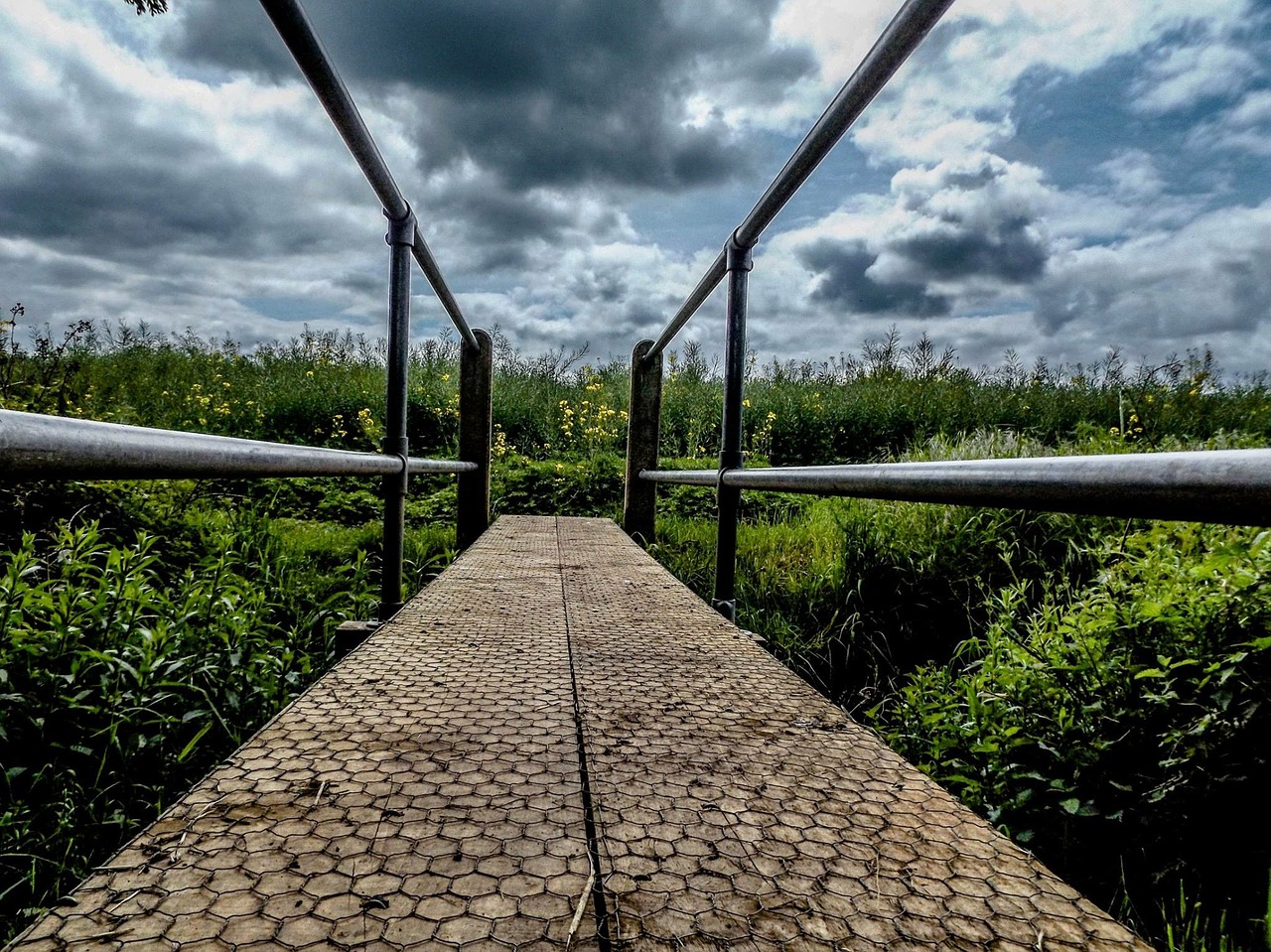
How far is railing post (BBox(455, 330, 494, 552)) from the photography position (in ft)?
12.3

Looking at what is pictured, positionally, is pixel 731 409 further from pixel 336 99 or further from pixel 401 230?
pixel 336 99

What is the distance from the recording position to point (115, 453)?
0.56 meters

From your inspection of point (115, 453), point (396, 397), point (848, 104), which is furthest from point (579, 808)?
point (396, 397)

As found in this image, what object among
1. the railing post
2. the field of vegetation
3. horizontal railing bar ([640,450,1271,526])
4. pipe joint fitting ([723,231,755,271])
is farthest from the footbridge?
the railing post

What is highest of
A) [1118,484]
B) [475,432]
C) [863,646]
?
[475,432]

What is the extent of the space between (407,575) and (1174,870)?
311 cm

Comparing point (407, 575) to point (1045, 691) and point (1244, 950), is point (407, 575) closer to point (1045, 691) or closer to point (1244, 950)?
point (1045, 691)

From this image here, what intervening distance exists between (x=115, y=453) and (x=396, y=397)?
4.36 ft

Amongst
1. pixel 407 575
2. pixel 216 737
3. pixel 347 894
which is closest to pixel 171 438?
pixel 347 894

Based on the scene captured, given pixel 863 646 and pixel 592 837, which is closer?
pixel 592 837

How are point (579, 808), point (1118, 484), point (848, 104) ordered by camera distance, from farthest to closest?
point (848, 104) → point (579, 808) → point (1118, 484)

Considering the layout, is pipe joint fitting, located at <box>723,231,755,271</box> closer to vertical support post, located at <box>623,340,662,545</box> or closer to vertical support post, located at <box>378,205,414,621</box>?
vertical support post, located at <box>378,205,414,621</box>

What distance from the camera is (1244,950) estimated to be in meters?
1.12

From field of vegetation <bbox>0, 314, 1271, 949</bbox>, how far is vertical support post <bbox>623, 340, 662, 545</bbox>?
273mm
